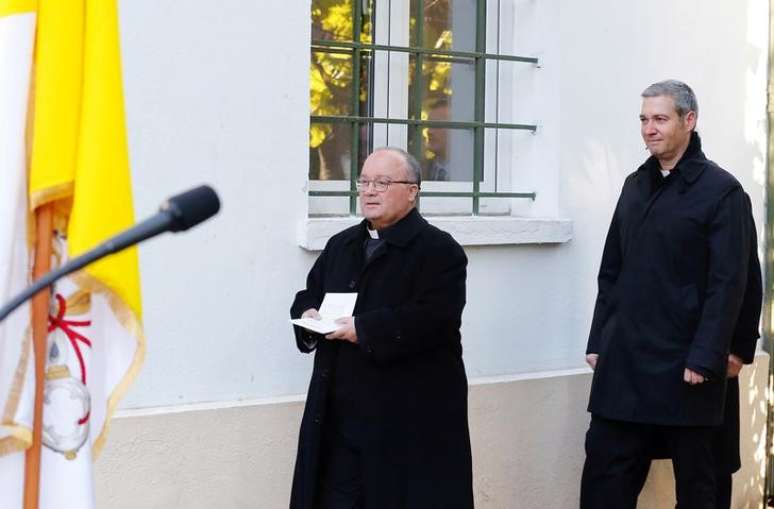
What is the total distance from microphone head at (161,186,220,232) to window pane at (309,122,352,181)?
10.7ft

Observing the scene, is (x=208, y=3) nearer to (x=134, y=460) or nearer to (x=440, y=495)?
(x=134, y=460)

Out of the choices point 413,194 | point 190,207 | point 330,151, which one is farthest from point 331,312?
point 190,207

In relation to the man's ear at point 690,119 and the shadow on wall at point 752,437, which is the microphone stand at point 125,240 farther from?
the shadow on wall at point 752,437

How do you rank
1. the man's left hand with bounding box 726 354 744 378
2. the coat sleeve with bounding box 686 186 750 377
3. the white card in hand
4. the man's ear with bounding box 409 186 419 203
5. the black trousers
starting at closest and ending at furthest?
the white card in hand < the man's ear with bounding box 409 186 419 203 < the coat sleeve with bounding box 686 186 750 377 < the black trousers < the man's left hand with bounding box 726 354 744 378

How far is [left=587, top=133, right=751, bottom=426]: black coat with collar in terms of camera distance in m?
4.43

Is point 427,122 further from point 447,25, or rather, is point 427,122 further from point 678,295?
point 678,295

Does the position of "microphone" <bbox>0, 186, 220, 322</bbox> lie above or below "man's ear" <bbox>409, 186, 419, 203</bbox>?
below

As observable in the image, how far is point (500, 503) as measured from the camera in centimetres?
546

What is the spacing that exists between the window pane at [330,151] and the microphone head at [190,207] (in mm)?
3265

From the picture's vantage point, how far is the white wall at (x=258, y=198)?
177 inches

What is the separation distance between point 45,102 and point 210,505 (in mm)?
2342

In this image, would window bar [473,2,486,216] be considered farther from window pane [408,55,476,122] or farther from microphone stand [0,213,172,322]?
microphone stand [0,213,172,322]

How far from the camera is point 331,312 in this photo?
13.5ft

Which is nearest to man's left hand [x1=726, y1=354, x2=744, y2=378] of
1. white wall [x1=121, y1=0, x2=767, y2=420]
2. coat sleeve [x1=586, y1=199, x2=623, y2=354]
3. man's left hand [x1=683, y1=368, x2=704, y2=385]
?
man's left hand [x1=683, y1=368, x2=704, y2=385]
